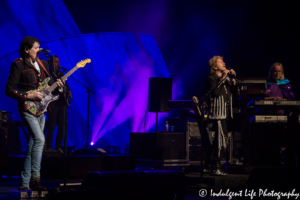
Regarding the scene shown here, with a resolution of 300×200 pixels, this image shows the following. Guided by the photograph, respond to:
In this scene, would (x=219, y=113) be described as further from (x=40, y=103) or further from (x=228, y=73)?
(x=40, y=103)

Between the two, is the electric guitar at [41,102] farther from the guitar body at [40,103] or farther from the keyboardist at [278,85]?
the keyboardist at [278,85]

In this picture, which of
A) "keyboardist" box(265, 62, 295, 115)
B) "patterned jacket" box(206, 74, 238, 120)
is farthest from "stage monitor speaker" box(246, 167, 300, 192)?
"keyboardist" box(265, 62, 295, 115)

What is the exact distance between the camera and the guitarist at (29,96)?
3693 millimetres

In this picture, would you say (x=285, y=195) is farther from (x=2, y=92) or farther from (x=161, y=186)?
(x=2, y=92)

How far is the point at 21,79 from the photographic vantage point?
383 centimetres

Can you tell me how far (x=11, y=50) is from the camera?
795 centimetres

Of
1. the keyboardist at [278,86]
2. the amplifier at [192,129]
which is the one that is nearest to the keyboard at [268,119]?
the keyboardist at [278,86]

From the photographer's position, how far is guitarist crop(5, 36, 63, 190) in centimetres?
369

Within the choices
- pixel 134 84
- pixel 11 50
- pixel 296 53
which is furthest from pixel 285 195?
pixel 11 50

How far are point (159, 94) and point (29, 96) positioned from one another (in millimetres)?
4020

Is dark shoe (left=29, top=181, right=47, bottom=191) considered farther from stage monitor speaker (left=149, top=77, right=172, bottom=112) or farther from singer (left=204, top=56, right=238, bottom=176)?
stage monitor speaker (left=149, top=77, right=172, bottom=112)

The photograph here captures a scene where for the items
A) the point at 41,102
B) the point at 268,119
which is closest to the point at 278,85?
the point at 268,119

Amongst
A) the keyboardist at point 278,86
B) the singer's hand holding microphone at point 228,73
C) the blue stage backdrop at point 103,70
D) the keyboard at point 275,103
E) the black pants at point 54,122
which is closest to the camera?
the singer's hand holding microphone at point 228,73

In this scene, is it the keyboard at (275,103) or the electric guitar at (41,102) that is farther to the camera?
the keyboard at (275,103)
